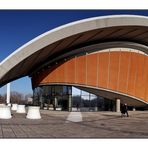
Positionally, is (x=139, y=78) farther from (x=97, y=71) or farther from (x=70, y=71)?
(x=70, y=71)

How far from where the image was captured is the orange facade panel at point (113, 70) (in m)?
35.2

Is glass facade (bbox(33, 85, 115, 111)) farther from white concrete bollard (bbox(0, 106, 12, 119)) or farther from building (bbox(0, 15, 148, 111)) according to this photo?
white concrete bollard (bbox(0, 106, 12, 119))

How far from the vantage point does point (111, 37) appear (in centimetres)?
3316

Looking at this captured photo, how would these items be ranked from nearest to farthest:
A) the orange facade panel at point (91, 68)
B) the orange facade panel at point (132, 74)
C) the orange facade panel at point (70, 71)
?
1. the orange facade panel at point (91, 68)
2. the orange facade panel at point (70, 71)
3. the orange facade panel at point (132, 74)

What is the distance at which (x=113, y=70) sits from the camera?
3547 cm

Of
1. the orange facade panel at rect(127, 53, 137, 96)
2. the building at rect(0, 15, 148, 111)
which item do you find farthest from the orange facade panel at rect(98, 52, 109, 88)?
the orange facade panel at rect(127, 53, 137, 96)

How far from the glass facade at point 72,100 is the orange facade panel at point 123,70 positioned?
7.41 feet

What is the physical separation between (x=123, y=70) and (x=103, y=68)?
2.64 metres

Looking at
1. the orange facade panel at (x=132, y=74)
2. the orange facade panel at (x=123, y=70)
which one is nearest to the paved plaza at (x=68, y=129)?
the orange facade panel at (x=123, y=70)

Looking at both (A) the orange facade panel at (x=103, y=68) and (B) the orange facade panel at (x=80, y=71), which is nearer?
(B) the orange facade panel at (x=80, y=71)

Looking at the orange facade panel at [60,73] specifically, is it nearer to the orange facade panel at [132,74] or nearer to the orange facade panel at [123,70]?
the orange facade panel at [123,70]

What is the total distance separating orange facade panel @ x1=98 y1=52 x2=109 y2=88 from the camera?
34.8m

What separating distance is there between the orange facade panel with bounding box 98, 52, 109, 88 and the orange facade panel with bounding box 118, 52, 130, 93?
5.85 feet
